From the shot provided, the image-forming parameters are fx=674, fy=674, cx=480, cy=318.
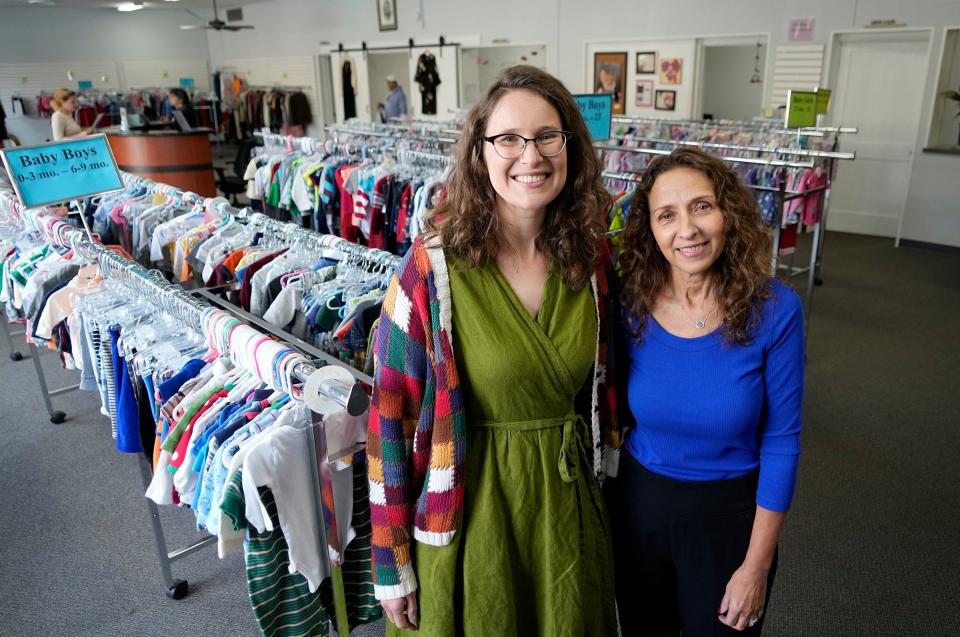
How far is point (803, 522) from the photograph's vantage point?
110 inches

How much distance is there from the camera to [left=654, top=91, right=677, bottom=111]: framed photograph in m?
8.49

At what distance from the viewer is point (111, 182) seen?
311 centimetres

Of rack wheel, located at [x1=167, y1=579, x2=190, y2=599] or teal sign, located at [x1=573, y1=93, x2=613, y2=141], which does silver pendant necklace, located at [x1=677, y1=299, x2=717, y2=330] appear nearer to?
rack wheel, located at [x1=167, y1=579, x2=190, y2=599]

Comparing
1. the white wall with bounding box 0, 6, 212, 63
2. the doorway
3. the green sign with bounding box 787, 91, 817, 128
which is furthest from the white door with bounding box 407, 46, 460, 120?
the white wall with bounding box 0, 6, 212, 63

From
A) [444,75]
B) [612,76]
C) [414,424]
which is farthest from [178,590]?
[444,75]

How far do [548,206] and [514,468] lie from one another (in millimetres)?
524

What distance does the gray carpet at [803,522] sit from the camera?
2.36 m

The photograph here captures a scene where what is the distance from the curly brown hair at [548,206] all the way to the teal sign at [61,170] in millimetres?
2382

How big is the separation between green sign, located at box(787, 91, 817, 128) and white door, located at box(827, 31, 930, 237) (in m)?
3.14

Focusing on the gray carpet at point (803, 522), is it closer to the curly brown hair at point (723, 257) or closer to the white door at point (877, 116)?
the curly brown hair at point (723, 257)

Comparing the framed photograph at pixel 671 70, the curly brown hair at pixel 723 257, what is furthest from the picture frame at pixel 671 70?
the curly brown hair at pixel 723 257

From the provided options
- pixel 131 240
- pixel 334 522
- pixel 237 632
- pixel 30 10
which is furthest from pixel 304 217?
pixel 30 10

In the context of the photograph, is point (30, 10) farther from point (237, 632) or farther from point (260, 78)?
point (237, 632)

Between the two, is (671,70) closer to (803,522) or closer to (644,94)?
(644,94)
